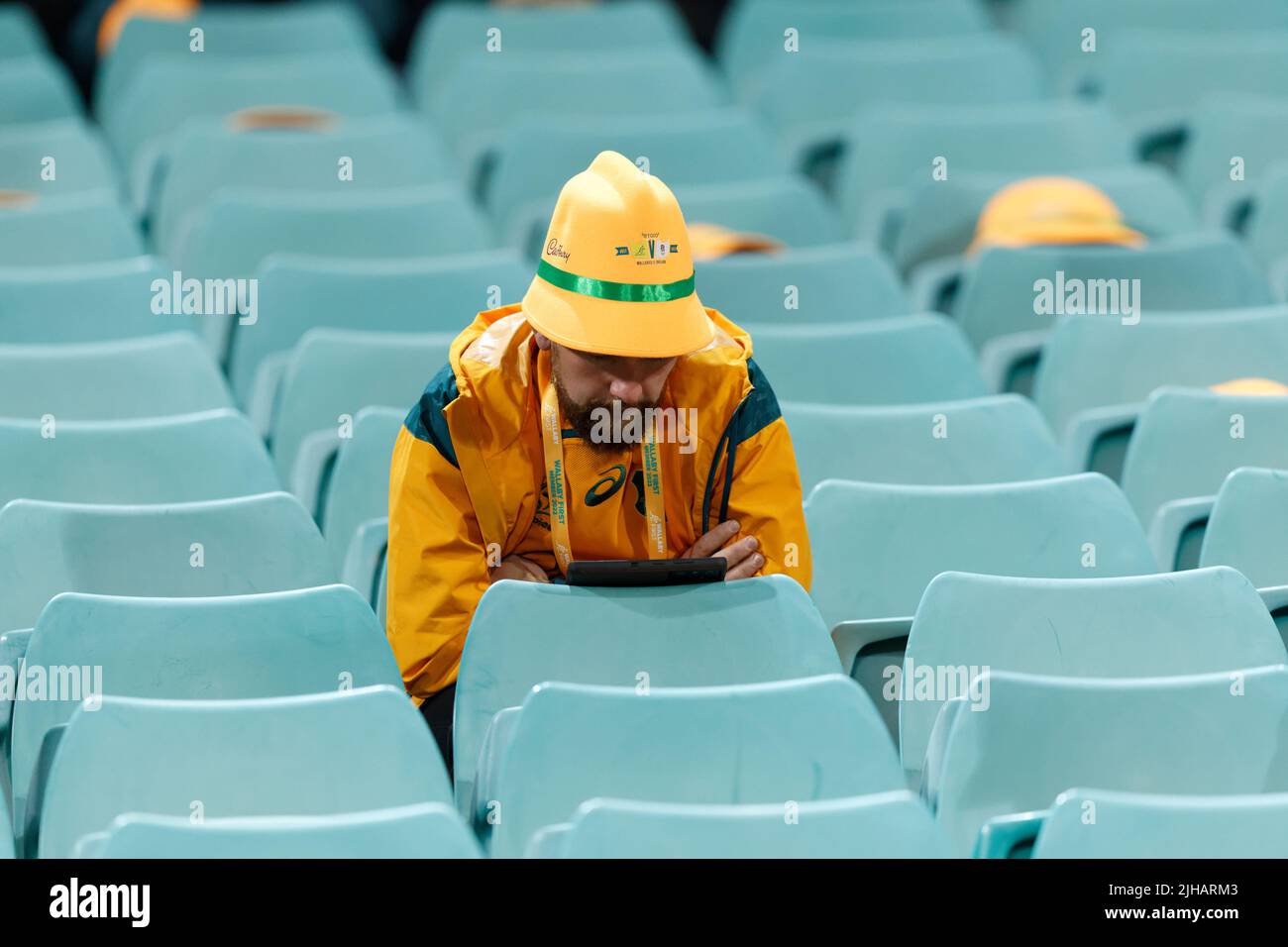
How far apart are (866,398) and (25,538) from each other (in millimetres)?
1722

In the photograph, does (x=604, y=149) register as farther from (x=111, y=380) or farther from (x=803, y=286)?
(x=111, y=380)

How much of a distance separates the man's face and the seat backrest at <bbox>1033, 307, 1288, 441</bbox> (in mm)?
1347

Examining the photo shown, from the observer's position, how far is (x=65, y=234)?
172 inches

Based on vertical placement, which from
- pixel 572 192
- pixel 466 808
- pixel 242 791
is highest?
pixel 572 192

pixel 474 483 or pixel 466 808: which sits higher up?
pixel 474 483

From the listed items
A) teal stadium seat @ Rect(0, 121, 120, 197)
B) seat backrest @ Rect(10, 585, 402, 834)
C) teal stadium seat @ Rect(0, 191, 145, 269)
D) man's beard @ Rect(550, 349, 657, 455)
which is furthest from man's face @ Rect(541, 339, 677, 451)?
teal stadium seat @ Rect(0, 121, 120, 197)

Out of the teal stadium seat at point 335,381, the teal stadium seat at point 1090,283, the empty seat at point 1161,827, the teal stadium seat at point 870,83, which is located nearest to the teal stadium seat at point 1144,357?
the teal stadium seat at point 1090,283

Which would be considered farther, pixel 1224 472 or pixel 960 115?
pixel 960 115

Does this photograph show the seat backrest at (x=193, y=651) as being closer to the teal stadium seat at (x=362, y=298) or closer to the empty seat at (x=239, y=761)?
the empty seat at (x=239, y=761)

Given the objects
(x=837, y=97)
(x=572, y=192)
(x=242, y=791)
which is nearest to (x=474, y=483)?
(x=572, y=192)

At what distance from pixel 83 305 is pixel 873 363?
5.39 ft

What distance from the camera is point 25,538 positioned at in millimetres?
2812

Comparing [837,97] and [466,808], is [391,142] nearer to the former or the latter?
[837,97]
